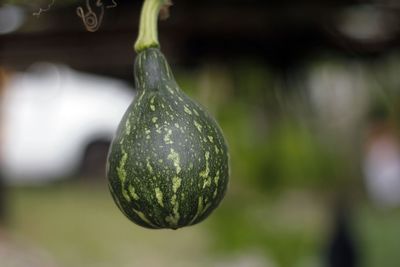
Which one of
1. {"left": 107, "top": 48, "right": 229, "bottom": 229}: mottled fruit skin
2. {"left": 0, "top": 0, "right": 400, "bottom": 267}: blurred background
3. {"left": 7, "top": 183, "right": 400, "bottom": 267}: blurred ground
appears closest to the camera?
{"left": 107, "top": 48, "right": 229, "bottom": 229}: mottled fruit skin

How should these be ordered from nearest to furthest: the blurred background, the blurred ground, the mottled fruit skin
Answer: the mottled fruit skin
the blurred background
the blurred ground

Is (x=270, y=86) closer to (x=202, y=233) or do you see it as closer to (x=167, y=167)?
(x=202, y=233)

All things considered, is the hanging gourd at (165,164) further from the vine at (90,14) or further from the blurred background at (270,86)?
the blurred background at (270,86)

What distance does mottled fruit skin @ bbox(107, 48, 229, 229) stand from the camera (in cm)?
179

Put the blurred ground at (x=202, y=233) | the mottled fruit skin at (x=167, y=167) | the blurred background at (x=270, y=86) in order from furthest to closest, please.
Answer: the blurred ground at (x=202, y=233) < the blurred background at (x=270, y=86) < the mottled fruit skin at (x=167, y=167)

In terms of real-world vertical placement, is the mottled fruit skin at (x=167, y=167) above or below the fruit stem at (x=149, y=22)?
below

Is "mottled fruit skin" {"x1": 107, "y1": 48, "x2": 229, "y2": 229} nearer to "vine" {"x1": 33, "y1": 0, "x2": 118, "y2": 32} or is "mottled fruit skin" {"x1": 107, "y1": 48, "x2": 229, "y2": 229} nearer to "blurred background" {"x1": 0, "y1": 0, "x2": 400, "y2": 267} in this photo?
"vine" {"x1": 33, "y1": 0, "x2": 118, "y2": 32}

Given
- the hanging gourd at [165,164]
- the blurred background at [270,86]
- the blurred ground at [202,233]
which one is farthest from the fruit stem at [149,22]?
the blurred ground at [202,233]

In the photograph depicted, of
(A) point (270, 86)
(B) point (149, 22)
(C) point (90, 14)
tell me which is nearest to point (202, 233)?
(A) point (270, 86)

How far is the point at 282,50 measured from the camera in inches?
201

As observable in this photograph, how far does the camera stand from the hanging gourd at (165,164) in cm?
179

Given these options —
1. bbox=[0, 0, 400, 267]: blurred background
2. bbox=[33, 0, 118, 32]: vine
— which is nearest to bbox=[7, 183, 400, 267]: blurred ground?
bbox=[0, 0, 400, 267]: blurred background

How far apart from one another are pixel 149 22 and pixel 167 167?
0.34 m

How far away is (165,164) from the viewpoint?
1798mm
